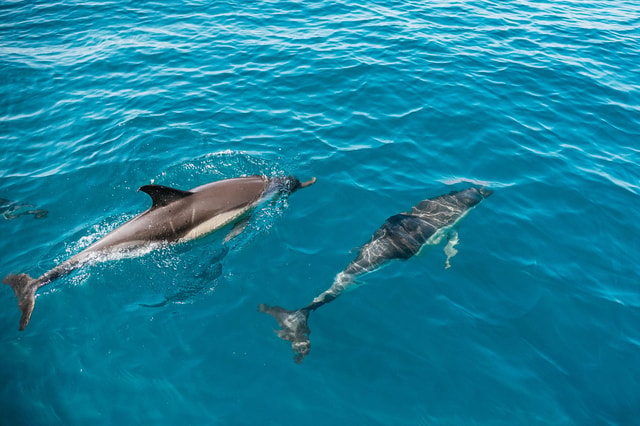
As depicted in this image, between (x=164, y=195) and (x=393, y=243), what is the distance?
5295mm

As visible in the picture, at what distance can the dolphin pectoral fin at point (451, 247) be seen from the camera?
9705 millimetres

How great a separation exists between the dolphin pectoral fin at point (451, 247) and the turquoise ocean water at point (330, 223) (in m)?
0.13

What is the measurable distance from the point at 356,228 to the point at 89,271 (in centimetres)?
621

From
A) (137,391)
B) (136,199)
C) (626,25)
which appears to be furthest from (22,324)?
(626,25)

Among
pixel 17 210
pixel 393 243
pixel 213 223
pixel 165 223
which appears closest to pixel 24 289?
pixel 165 223

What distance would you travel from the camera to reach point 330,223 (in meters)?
10.6

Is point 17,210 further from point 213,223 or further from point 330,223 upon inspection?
point 330,223

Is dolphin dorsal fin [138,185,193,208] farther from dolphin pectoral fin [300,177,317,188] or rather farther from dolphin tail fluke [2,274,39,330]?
dolphin pectoral fin [300,177,317,188]

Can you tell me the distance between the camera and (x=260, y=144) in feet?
43.0

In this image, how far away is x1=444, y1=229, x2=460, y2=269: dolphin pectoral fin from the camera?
9.71m

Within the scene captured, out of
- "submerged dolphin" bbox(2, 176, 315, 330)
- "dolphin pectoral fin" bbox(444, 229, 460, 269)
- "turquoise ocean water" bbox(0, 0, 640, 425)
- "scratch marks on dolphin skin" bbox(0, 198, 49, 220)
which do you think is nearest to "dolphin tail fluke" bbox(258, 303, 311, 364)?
"turquoise ocean water" bbox(0, 0, 640, 425)

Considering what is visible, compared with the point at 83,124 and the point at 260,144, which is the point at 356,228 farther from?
the point at 83,124

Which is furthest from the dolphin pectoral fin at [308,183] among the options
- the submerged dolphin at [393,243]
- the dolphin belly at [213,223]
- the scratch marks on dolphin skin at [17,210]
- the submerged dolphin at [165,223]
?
the scratch marks on dolphin skin at [17,210]

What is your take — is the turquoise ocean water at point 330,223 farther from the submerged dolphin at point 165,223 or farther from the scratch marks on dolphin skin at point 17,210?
the submerged dolphin at point 165,223
